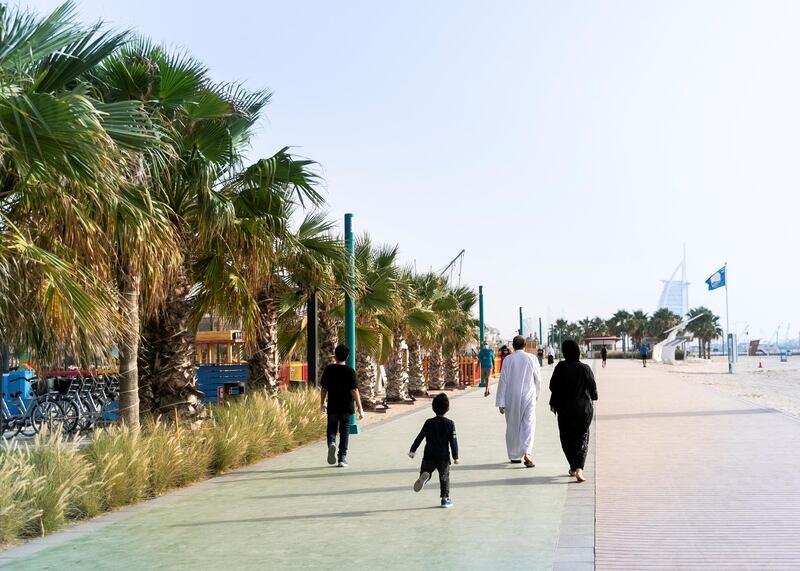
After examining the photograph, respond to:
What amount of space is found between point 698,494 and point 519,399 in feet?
10.0

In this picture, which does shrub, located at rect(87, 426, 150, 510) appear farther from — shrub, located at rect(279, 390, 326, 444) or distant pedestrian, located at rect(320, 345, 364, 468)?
shrub, located at rect(279, 390, 326, 444)

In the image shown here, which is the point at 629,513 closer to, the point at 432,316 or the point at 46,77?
the point at 46,77

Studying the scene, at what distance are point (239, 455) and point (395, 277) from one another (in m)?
11.6

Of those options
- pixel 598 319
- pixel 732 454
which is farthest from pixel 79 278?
pixel 598 319

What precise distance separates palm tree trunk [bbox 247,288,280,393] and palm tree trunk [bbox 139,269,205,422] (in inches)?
147

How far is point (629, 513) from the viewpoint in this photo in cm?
843

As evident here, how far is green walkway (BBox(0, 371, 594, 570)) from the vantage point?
22.0 ft

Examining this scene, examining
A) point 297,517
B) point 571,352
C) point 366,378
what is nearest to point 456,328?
point 366,378

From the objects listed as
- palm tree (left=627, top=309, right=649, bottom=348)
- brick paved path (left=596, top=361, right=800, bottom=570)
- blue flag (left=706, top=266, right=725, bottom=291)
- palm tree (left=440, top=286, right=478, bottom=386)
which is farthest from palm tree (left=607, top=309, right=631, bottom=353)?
brick paved path (left=596, top=361, right=800, bottom=570)

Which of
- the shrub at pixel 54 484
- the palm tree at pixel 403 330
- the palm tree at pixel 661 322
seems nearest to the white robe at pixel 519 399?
the shrub at pixel 54 484

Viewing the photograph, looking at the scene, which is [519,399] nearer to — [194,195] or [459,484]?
[459,484]

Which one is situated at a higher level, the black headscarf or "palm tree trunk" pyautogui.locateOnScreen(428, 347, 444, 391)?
the black headscarf

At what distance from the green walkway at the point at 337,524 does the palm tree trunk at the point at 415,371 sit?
62.2 feet

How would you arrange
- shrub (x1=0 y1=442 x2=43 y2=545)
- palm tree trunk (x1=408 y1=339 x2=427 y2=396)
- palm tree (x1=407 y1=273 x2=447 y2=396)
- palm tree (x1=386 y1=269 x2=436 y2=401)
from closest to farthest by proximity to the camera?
shrub (x1=0 y1=442 x2=43 y2=545) → palm tree (x1=386 y1=269 x2=436 y2=401) → palm tree (x1=407 y1=273 x2=447 y2=396) → palm tree trunk (x1=408 y1=339 x2=427 y2=396)
